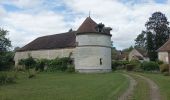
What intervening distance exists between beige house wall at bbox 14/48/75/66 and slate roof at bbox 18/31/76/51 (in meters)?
0.77

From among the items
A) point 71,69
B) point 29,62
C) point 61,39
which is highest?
point 61,39

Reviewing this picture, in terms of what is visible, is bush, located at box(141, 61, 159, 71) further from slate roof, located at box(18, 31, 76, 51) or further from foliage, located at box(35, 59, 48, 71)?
foliage, located at box(35, 59, 48, 71)

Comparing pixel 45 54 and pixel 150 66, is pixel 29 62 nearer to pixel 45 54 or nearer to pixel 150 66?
pixel 45 54

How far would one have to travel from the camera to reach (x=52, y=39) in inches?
2982

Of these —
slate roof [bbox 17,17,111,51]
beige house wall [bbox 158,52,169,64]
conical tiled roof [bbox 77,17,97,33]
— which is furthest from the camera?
beige house wall [bbox 158,52,169,64]

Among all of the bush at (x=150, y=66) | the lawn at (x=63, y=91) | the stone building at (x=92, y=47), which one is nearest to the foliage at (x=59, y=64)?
the stone building at (x=92, y=47)

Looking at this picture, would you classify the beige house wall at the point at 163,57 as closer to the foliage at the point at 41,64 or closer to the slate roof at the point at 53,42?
the slate roof at the point at 53,42

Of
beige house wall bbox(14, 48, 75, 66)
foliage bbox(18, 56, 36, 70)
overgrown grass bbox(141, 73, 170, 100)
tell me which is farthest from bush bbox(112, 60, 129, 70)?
overgrown grass bbox(141, 73, 170, 100)

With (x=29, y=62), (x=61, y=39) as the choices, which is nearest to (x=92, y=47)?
Answer: (x=61, y=39)

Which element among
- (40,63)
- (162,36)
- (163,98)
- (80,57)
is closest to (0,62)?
(80,57)

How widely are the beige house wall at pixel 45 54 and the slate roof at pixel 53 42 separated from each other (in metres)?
0.77

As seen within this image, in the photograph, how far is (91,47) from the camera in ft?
200

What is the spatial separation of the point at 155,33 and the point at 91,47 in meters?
37.8

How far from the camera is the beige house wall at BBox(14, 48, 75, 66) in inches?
2701
